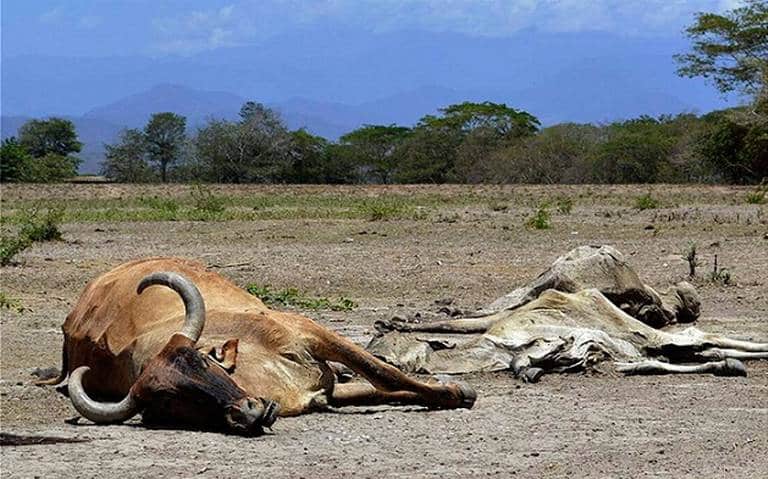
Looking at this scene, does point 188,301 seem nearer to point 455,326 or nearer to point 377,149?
point 455,326

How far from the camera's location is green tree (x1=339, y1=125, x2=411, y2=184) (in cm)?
5538

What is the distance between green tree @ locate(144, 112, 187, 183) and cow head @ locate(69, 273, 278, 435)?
52.5 meters

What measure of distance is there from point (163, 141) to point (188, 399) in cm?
5524

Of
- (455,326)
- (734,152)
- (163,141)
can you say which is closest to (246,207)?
(734,152)

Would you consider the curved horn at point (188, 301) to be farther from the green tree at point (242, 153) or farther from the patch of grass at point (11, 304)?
the green tree at point (242, 153)

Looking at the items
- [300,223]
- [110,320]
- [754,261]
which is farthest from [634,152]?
[110,320]

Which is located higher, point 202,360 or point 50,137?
point 50,137

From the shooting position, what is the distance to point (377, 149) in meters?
56.8

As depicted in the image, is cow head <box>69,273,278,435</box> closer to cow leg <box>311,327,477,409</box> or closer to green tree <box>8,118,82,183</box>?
cow leg <box>311,327,477,409</box>

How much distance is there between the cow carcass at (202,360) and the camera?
22.4ft

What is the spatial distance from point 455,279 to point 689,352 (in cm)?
597

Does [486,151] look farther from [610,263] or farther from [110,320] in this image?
[110,320]

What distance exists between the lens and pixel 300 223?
24359mm

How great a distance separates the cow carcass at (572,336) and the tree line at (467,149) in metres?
26.1
